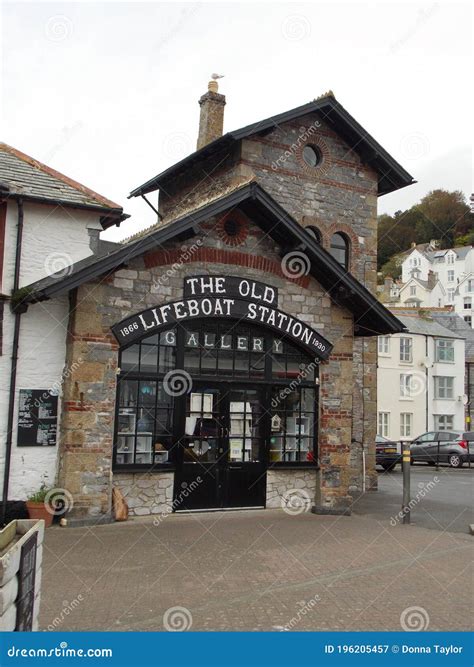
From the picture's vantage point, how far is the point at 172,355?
36.9 feet

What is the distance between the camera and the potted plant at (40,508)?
9961 mm

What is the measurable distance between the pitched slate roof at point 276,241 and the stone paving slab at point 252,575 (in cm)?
374

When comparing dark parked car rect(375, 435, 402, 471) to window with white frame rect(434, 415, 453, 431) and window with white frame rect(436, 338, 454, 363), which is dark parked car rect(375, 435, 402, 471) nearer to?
window with white frame rect(434, 415, 453, 431)

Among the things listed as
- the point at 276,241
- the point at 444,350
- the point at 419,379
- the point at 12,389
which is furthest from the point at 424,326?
the point at 12,389

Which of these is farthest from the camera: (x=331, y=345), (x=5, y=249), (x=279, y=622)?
(x=331, y=345)

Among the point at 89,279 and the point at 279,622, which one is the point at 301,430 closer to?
the point at 89,279

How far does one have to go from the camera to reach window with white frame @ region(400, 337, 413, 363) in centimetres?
3743

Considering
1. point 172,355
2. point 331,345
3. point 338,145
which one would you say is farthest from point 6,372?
point 338,145

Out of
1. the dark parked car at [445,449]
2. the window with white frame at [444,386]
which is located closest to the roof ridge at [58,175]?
the dark parked car at [445,449]

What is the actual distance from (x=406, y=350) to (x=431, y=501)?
2352 centimetres

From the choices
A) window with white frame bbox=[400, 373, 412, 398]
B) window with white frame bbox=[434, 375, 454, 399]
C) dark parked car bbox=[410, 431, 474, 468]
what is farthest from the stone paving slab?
window with white frame bbox=[434, 375, 454, 399]

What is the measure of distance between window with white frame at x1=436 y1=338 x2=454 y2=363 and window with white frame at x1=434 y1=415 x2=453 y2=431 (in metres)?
3.37

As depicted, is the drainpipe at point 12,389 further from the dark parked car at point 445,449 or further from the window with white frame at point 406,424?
the window with white frame at point 406,424

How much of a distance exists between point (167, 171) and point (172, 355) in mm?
7816
